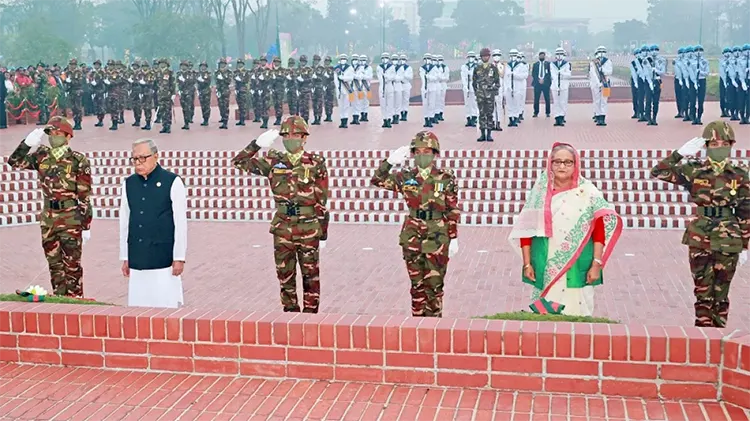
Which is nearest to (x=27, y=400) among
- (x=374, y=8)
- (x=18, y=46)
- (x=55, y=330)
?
(x=55, y=330)

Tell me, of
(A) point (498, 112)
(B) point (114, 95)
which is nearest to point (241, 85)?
(B) point (114, 95)

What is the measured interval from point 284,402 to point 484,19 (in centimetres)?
8552

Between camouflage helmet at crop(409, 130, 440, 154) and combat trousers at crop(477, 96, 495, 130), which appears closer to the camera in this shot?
camouflage helmet at crop(409, 130, 440, 154)

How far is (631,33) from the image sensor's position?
293 ft

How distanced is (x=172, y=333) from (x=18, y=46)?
167 feet

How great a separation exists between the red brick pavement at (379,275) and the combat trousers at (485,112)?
15.5 feet

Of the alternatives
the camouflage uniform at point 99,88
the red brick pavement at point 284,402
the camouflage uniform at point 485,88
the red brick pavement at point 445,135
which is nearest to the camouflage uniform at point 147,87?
the red brick pavement at point 445,135

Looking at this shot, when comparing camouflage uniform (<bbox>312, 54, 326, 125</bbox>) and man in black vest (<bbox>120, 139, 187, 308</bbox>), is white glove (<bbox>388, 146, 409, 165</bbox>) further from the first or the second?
camouflage uniform (<bbox>312, 54, 326, 125</bbox>)

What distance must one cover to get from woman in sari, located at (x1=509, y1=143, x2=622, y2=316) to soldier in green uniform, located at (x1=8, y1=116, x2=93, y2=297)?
148 inches

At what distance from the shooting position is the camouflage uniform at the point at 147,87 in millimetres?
21172

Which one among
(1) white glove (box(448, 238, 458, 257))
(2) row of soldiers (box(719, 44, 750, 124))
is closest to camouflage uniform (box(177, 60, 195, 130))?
(2) row of soldiers (box(719, 44, 750, 124))

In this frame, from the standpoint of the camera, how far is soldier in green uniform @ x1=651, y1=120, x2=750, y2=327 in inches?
233

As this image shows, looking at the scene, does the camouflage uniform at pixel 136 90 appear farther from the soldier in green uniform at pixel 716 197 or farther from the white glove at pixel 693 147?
the white glove at pixel 693 147

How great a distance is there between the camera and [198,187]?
14.2 m
